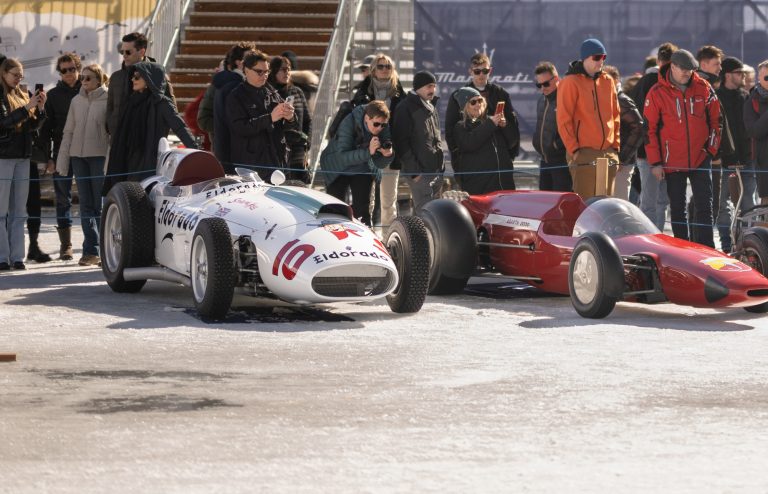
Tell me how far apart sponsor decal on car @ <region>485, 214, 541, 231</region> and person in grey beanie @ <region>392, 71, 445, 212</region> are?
89.3 inches

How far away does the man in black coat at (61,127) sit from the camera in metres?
15.5

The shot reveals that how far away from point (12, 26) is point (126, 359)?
48.7 ft

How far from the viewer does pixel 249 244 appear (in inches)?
444

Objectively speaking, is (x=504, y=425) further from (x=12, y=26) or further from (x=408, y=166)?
(x=12, y=26)

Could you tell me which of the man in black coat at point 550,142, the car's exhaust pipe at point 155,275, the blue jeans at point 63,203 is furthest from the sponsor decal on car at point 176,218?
the man in black coat at point 550,142

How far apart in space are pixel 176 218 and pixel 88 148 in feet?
10.1

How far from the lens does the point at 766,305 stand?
37.5ft

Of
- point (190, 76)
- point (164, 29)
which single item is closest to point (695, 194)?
point (190, 76)

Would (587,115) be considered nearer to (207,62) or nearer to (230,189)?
(230,189)

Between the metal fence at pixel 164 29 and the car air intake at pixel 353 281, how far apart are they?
11.8 metres

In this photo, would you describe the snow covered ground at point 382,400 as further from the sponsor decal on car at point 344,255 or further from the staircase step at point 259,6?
the staircase step at point 259,6

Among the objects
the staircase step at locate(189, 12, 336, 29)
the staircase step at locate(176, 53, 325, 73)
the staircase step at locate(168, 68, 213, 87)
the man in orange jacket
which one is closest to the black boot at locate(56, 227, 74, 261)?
the man in orange jacket

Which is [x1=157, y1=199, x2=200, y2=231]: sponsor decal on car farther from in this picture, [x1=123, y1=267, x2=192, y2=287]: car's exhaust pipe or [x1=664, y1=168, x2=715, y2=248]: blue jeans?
[x1=664, y1=168, x2=715, y2=248]: blue jeans

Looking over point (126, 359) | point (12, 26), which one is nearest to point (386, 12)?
point (12, 26)
